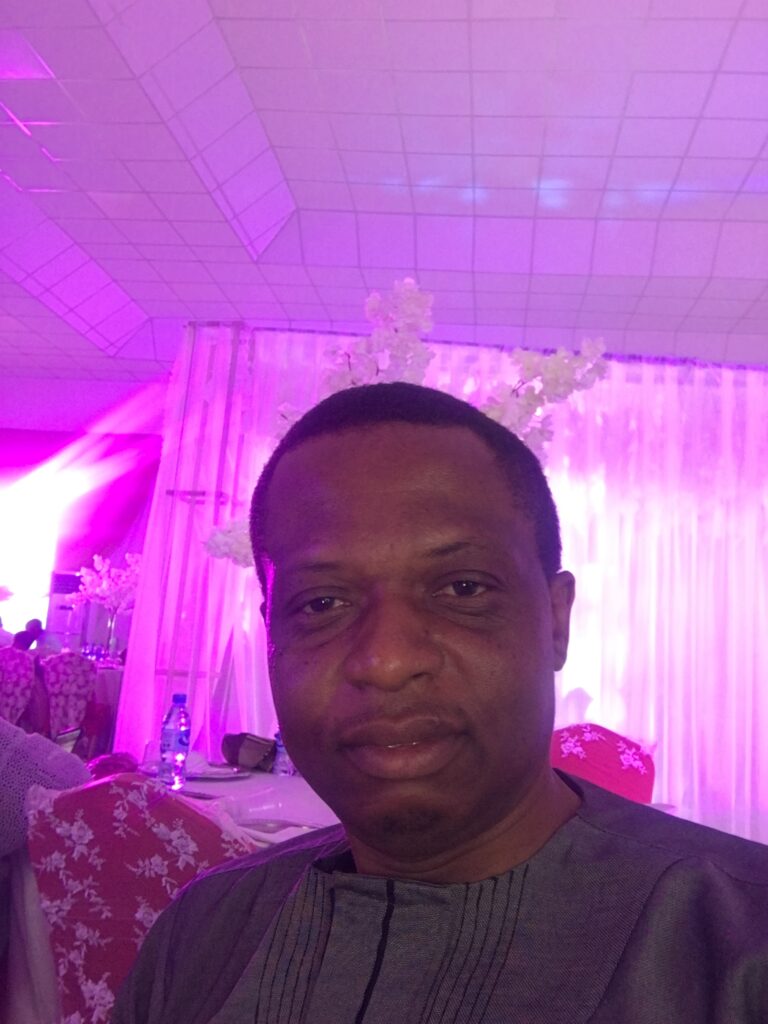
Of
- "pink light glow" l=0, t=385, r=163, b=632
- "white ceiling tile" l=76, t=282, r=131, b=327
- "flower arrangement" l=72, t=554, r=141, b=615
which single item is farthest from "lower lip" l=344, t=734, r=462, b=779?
"pink light glow" l=0, t=385, r=163, b=632

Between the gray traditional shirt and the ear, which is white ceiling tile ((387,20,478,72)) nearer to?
the ear

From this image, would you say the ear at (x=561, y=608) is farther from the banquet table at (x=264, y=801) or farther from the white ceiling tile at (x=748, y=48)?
the white ceiling tile at (x=748, y=48)

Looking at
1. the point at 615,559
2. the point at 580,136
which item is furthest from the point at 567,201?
the point at 615,559

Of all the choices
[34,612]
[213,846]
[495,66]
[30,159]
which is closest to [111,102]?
[30,159]

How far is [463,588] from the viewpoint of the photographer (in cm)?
71

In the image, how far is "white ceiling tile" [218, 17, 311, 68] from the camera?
3262 millimetres

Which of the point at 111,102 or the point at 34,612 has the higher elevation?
the point at 111,102

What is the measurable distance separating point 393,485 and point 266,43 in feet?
10.5

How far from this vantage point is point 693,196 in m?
4.23

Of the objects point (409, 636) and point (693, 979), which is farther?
point (409, 636)

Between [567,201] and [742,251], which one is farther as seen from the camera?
[742,251]

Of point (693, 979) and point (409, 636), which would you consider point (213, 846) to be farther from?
point (693, 979)

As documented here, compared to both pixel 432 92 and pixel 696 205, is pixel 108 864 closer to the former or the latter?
pixel 432 92

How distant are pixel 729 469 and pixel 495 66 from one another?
287cm
